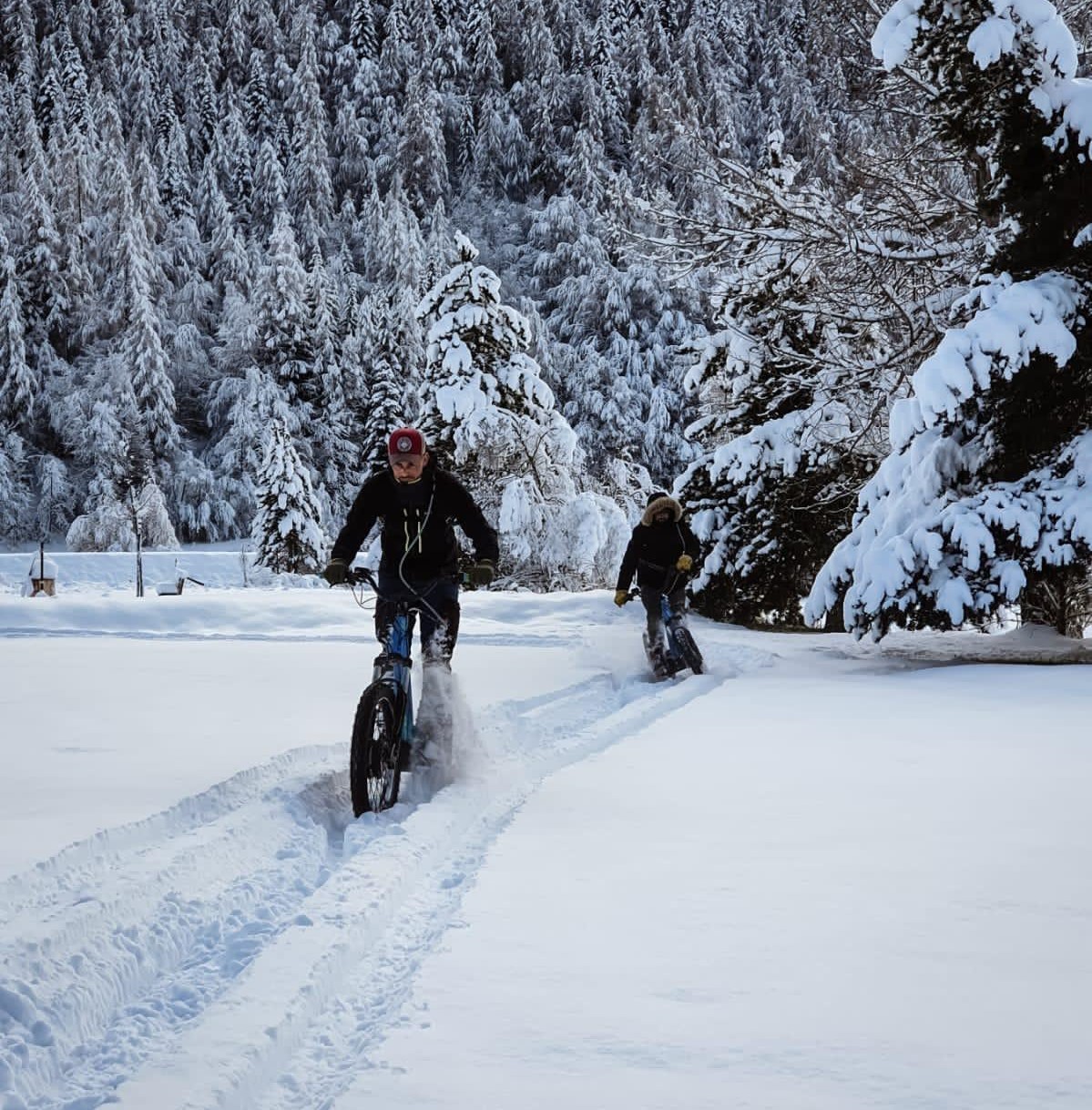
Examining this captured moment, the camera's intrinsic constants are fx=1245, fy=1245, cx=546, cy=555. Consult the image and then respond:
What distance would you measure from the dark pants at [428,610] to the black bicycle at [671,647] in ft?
19.7

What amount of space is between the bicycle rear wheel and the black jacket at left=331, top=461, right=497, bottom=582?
824 millimetres

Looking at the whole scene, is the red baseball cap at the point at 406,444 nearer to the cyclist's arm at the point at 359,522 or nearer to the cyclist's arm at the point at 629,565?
the cyclist's arm at the point at 359,522

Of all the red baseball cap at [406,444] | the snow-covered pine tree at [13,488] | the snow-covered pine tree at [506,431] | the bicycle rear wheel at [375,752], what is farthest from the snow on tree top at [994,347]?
the snow-covered pine tree at [13,488]

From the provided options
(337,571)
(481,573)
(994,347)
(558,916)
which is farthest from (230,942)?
(994,347)

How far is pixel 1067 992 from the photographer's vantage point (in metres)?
3.38

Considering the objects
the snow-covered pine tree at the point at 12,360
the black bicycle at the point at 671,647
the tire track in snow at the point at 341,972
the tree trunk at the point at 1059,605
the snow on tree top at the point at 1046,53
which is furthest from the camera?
the snow-covered pine tree at the point at 12,360

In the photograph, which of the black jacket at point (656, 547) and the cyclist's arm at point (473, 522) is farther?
the black jacket at point (656, 547)

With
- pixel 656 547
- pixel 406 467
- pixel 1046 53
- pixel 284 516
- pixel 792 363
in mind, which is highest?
pixel 1046 53

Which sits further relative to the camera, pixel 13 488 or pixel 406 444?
pixel 13 488

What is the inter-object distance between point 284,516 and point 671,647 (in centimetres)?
3111

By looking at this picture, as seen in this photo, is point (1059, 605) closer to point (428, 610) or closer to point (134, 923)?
point (428, 610)

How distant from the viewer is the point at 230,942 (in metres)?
3.92

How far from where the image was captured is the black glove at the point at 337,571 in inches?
256

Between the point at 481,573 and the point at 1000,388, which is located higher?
the point at 1000,388
